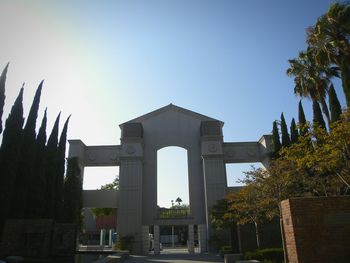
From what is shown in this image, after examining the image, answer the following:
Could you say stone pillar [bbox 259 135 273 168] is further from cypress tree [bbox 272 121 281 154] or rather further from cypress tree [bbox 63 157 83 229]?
cypress tree [bbox 63 157 83 229]

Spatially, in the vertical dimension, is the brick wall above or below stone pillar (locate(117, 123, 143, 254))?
below

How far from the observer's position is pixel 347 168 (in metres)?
12.2

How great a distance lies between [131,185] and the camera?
31.5 metres

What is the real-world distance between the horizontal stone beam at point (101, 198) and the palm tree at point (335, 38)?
2225 centimetres

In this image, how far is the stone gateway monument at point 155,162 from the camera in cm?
3073

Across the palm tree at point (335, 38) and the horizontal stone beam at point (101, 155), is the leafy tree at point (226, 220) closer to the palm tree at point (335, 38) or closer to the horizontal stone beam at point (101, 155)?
the palm tree at point (335, 38)

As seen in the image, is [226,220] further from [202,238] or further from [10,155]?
[10,155]

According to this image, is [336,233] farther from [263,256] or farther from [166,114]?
[166,114]

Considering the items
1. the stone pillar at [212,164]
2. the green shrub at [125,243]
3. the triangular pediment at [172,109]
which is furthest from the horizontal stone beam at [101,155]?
the stone pillar at [212,164]

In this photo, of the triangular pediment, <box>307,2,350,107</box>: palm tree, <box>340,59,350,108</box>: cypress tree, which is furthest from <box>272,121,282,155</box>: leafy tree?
<box>340,59,350,108</box>: cypress tree

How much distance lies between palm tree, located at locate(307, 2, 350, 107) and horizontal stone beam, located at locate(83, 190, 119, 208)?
22246mm

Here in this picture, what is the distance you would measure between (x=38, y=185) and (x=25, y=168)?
5.40ft

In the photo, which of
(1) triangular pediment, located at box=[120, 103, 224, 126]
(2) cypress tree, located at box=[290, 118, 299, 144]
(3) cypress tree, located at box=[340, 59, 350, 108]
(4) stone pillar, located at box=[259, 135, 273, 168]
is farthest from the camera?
(1) triangular pediment, located at box=[120, 103, 224, 126]

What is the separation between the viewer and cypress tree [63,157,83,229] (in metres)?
28.4
